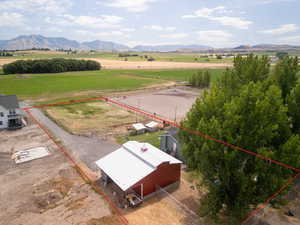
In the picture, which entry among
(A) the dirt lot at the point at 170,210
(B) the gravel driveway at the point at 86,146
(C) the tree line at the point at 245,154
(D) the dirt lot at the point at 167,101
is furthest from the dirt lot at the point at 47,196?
(D) the dirt lot at the point at 167,101

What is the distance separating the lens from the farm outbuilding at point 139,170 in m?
17.2

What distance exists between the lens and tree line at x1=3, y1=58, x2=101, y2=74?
309ft

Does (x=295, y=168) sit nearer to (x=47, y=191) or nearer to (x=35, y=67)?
(x=47, y=191)

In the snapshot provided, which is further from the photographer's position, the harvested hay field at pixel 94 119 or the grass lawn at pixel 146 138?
the harvested hay field at pixel 94 119

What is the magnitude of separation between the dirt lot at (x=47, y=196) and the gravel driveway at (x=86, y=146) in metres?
1.97

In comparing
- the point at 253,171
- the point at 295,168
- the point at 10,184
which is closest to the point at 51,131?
the point at 10,184

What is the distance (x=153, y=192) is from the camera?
59.8 feet

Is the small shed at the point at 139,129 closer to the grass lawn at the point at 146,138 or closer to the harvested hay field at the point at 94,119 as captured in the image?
the grass lawn at the point at 146,138

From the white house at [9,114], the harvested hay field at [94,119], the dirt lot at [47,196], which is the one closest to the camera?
the dirt lot at [47,196]

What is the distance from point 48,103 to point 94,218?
4180 centimetres

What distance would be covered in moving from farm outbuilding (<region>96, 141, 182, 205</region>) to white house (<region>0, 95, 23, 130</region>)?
76.4 feet

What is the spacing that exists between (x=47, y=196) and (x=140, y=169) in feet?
27.5

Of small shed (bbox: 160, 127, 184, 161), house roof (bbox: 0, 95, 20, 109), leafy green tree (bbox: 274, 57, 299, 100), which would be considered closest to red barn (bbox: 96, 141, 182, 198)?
small shed (bbox: 160, 127, 184, 161)
